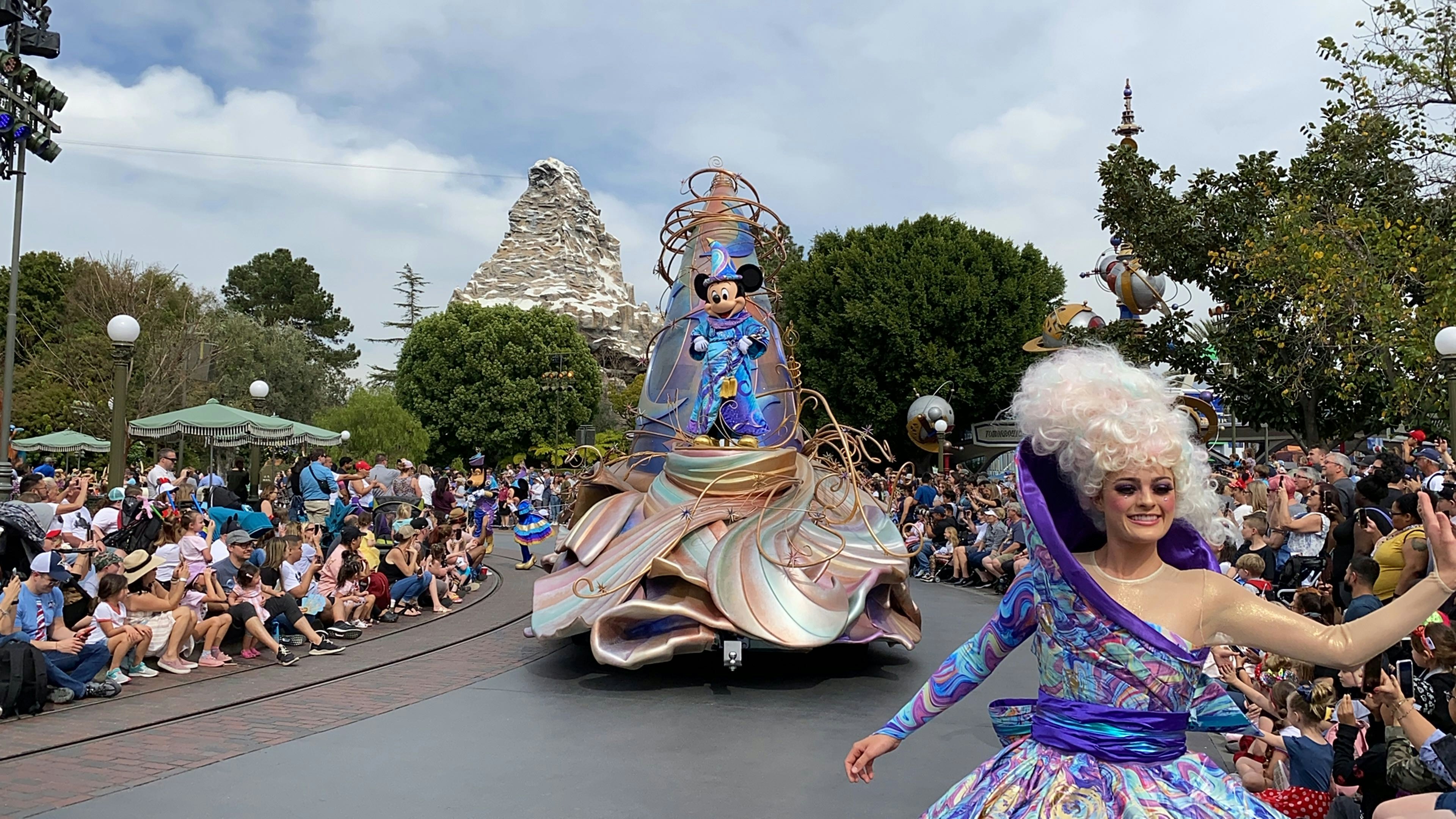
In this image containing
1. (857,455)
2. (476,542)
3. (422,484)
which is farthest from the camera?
(422,484)

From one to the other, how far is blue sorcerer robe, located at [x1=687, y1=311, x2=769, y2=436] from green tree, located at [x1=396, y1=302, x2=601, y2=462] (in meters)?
34.8

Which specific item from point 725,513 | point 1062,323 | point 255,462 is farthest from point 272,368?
point 725,513

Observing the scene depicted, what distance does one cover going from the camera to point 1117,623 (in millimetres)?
2459

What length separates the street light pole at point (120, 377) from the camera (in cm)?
1038

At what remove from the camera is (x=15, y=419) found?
32.0 meters

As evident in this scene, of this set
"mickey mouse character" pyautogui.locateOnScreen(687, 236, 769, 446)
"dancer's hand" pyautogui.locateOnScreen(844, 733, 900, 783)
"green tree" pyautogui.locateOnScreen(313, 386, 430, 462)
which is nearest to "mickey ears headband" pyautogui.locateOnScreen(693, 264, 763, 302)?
"mickey mouse character" pyautogui.locateOnScreen(687, 236, 769, 446)

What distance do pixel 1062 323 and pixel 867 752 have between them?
24709 millimetres

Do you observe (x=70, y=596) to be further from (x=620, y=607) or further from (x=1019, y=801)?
(x=1019, y=801)

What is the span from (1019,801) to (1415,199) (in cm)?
1550

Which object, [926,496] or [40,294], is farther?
[40,294]

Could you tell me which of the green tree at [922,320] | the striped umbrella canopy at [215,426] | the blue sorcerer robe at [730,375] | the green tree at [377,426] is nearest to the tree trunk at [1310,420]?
the blue sorcerer robe at [730,375]

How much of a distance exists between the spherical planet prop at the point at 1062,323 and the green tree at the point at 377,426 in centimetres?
2290

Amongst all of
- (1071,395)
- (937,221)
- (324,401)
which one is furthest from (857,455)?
(324,401)

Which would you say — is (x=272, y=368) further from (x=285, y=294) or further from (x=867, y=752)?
(x=867, y=752)
